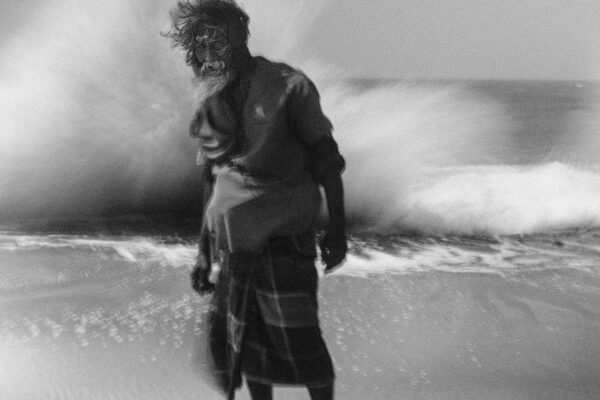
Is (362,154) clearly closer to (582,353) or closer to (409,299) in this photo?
(409,299)

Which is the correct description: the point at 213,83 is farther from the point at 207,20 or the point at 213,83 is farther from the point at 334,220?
the point at 334,220

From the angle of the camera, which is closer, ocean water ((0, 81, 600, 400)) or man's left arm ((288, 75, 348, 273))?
man's left arm ((288, 75, 348, 273))

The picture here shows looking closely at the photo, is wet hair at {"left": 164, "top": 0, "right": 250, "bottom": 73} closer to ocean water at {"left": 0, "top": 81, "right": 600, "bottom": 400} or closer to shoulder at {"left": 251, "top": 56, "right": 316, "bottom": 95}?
shoulder at {"left": 251, "top": 56, "right": 316, "bottom": 95}

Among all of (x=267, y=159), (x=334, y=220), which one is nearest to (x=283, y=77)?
(x=267, y=159)

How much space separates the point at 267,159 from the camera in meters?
1.83

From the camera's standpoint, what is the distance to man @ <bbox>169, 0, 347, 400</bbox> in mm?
1836

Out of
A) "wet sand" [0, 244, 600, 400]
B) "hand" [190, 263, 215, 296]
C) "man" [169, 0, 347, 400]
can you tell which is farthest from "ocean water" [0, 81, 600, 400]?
"man" [169, 0, 347, 400]

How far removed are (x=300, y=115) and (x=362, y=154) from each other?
5.11 metres

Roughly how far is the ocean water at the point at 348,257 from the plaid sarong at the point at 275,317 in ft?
0.81

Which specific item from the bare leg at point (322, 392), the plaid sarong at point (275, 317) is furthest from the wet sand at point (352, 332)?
the bare leg at point (322, 392)

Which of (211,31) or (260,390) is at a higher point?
(211,31)

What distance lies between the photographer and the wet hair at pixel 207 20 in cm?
188

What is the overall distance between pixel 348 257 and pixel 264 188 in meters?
2.80

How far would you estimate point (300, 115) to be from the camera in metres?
1.82
